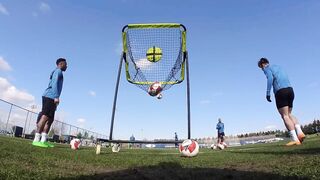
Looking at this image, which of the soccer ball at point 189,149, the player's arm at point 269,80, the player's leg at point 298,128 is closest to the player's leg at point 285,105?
the player's leg at point 298,128

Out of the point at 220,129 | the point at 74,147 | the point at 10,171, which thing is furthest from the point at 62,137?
the point at 10,171

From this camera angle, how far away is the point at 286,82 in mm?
10148

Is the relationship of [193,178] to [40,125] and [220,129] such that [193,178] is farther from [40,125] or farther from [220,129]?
[220,129]

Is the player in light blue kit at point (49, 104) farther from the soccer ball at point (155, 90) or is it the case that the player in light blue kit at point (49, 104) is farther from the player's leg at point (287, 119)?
the player's leg at point (287, 119)

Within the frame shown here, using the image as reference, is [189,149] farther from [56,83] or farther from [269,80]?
[56,83]

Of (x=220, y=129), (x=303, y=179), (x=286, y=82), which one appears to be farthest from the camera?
(x=220, y=129)

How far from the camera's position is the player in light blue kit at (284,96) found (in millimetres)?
9852

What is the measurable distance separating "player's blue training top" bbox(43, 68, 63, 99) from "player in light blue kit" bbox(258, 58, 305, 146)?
658 centimetres

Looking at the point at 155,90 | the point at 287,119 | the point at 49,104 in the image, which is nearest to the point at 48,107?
the point at 49,104

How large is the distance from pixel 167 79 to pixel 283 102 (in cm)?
416

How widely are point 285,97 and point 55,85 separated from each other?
23.3 feet

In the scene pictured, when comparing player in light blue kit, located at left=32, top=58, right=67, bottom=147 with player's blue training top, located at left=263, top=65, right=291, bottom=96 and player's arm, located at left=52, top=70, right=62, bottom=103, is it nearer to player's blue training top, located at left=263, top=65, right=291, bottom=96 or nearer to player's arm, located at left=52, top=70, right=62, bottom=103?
player's arm, located at left=52, top=70, right=62, bottom=103

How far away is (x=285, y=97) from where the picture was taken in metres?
9.86

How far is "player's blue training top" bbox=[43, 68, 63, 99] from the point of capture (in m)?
9.49
